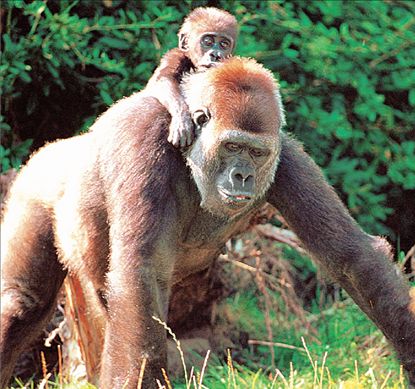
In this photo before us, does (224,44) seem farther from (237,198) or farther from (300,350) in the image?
(300,350)

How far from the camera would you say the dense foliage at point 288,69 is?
6.65 metres

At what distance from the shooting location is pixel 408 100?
777cm

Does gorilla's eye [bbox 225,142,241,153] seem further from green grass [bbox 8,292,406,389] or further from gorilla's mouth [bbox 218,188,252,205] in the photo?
green grass [bbox 8,292,406,389]

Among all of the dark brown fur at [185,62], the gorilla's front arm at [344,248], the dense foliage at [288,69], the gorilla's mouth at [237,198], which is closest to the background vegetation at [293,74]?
the dense foliage at [288,69]

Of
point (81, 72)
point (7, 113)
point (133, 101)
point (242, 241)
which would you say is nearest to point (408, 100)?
point (242, 241)

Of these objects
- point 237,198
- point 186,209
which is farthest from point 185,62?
point 237,198

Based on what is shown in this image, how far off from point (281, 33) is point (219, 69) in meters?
2.83

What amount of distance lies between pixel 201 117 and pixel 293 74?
3.02 metres

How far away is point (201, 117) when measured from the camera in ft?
15.0

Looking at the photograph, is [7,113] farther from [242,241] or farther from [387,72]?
[387,72]

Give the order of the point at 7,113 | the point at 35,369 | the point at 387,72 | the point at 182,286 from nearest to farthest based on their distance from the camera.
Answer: the point at 182,286, the point at 35,369, the point at 7,113, the point at 387,72

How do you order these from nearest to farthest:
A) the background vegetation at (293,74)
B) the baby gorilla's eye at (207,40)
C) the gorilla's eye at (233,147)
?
the gorilla's eye at (233,147) → the baby gorilla's eye at (207,40) → the background vegetation at (293,74)

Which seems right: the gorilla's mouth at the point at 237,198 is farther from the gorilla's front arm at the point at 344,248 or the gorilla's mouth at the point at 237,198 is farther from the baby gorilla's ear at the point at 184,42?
the baby gorilla's ear at the point at 184,42

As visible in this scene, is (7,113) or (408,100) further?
(408,100)
